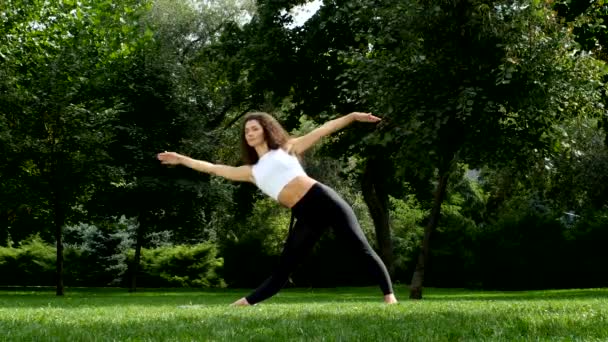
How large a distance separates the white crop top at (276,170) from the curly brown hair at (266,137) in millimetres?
103

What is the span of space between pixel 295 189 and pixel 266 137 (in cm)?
70

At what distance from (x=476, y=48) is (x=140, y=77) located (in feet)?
58.3

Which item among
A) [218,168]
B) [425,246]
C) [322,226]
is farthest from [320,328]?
[425,246]

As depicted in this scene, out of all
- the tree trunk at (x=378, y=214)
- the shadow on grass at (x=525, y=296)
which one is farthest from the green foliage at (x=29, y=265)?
the shadow on grass at (x=525, y=296)

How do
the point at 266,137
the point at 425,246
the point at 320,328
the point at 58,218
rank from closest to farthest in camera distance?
the point at 320,328
the point at 266,137
the point at 425,246
the point at 58,218

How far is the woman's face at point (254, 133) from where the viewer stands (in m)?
7.94

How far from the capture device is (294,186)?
303 inches

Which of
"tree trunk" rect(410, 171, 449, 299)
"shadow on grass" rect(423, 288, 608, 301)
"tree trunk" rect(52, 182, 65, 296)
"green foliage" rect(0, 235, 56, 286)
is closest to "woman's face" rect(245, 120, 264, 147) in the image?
A: "shadow on grass" rect(423, 288, 608, 301)

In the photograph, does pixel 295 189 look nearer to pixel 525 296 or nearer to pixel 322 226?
pixel 322 226

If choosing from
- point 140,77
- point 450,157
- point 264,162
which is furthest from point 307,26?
point 264,162

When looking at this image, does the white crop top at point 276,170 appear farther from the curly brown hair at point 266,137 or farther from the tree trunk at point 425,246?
the tree trunk at point 425,246

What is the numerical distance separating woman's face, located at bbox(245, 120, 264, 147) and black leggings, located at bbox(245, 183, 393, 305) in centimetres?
81

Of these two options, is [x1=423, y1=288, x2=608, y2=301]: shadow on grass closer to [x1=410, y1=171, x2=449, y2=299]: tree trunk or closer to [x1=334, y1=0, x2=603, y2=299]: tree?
[x1=410, y1=171, x2=449, y2=299]: tree trunk

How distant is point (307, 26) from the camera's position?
27844 mm
